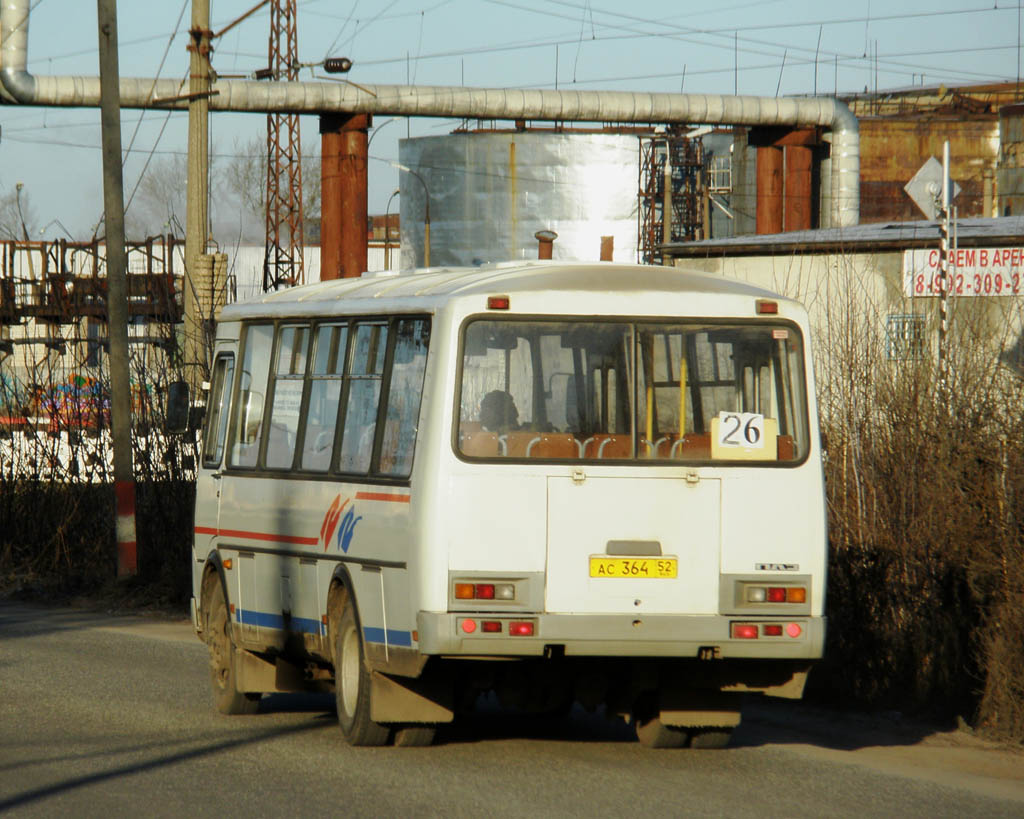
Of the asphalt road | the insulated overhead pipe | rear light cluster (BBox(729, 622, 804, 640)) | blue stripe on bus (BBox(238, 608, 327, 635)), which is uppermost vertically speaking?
the insulated overhead pipe

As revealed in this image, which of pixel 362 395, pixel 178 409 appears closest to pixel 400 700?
pixel 362 395

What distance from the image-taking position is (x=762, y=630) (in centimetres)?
910

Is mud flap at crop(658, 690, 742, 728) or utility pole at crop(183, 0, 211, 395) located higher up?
utility pole at crop(183, 0, 211, 395)

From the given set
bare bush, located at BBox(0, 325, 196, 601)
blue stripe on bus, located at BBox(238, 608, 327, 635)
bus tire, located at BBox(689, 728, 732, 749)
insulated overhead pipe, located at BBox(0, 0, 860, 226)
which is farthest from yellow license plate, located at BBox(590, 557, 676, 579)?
insulated overhead pipe, located at BBox(0, 0, 860, 226)

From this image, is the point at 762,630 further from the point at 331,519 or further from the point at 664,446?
the point at 331,519

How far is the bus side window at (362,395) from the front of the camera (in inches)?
387

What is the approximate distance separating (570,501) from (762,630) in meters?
1.18

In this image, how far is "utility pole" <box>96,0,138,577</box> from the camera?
2034 centimetres

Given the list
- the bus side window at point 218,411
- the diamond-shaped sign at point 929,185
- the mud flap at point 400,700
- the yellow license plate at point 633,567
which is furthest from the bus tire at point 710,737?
the diamond-shaped sign at point 929,185

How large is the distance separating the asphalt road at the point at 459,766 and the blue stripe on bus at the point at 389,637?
621 mm

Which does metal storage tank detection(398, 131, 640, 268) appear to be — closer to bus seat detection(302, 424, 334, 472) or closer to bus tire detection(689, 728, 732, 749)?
bus seat detection(302, 424, 334, 472)

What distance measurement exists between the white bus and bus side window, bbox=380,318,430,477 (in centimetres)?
2

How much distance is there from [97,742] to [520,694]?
2402mm

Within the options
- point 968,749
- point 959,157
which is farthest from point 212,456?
point 959,157
